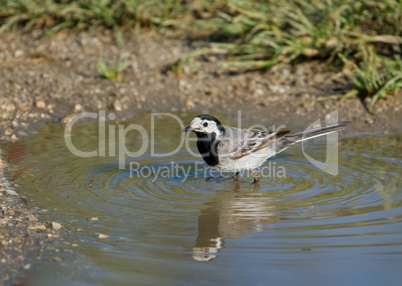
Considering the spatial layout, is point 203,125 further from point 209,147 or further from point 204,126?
point 209,147

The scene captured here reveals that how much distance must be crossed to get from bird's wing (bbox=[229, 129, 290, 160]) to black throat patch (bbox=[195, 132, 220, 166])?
196 mm

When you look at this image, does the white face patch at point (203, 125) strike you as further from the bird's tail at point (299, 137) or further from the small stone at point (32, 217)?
the small stone at point (32, 217)

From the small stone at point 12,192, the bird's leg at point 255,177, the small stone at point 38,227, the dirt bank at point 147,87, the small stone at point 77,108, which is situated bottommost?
the small stone at point 38,227

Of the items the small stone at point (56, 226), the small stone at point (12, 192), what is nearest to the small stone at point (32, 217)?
the small stone at point (56, 226)

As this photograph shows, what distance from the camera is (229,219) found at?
5.77m

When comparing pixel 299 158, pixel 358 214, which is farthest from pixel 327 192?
pixel 299 158

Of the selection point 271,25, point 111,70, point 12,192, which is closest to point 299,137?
point 271,25

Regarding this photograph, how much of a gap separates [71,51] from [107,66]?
0.73 metres

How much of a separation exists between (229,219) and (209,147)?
1435 millimetres

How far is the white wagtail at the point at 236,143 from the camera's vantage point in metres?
7.00

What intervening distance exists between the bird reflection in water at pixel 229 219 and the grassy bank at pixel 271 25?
3.08 meters

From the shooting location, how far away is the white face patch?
22.8ft

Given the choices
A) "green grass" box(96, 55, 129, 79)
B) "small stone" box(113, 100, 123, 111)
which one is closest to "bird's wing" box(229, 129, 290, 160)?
"small stone" box(113, 100, 123, 111)

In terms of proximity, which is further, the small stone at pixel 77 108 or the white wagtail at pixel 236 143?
the small stone at pixel 77 108
